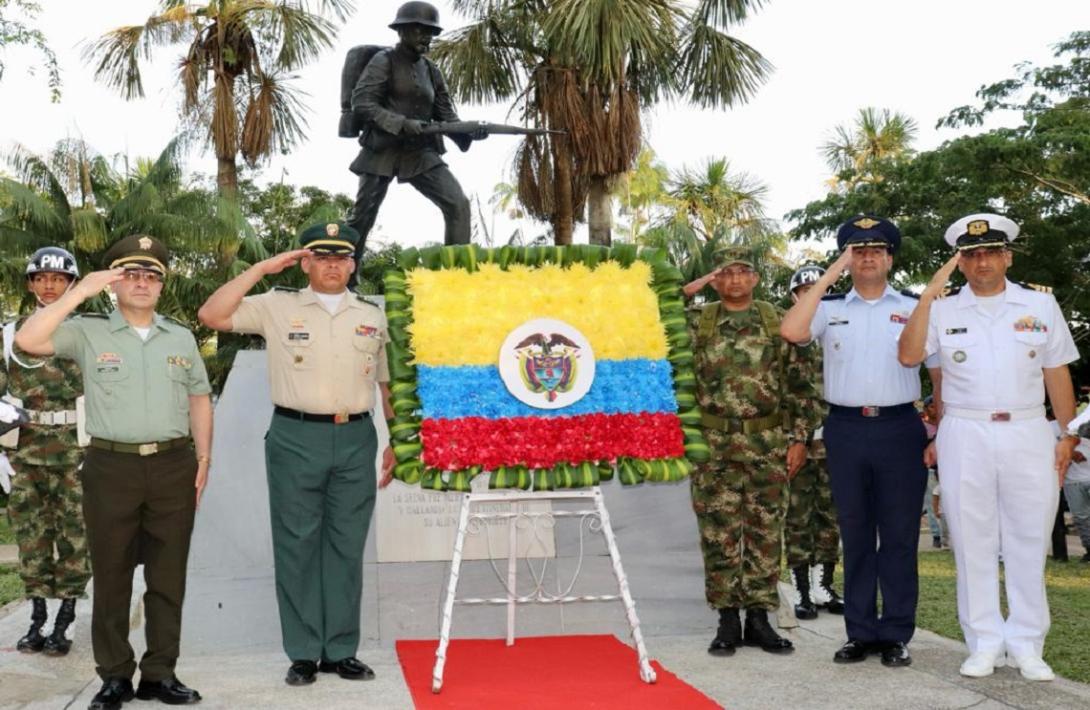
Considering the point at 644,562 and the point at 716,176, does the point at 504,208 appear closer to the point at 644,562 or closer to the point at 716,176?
the point at 716,176

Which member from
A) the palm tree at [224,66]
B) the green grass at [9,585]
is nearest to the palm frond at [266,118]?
the palm tree at [224,66]

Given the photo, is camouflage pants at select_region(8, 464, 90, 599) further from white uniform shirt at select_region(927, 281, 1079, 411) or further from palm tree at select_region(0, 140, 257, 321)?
palm tree at select_region(0, 140, 257, 321)

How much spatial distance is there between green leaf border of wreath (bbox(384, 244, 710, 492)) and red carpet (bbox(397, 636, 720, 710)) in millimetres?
821

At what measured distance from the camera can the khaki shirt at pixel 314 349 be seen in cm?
465

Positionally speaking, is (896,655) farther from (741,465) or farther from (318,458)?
(318,458)

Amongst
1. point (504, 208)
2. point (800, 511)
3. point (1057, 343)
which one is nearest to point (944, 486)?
point (1057, 343)

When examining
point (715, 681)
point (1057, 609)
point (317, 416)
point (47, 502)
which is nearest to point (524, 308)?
point (317, 416)

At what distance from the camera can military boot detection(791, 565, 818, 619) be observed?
6.23m

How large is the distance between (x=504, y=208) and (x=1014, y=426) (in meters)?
28.7

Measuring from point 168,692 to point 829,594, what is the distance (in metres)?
Answer: 3.77

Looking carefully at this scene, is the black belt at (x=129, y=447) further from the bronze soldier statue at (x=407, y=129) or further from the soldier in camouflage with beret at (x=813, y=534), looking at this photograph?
the soldier in camouflage with beret at (x=813, y=534)

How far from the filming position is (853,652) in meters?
4.95

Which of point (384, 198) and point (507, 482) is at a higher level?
point (384, 198)

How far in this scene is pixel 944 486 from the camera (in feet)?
15.8
